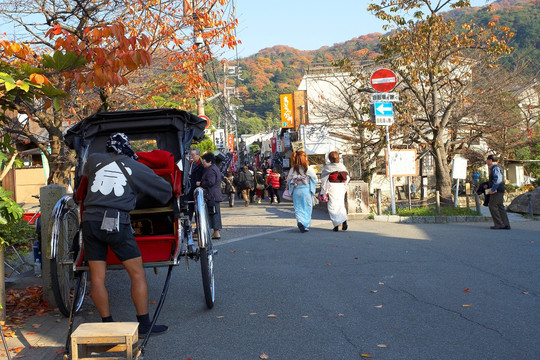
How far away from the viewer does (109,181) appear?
4609 mm

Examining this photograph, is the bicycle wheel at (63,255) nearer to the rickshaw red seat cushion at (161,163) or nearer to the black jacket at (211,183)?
the rickshaw red seat cushion at (161,163)

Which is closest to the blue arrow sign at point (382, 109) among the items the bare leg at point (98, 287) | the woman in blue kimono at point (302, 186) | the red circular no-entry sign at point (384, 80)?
the red circular no-entry sign at point (384, 80)

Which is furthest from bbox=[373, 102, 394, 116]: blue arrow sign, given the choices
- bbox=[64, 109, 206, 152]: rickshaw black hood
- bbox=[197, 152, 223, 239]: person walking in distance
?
bbox=[64, 109, 206, 152]: rickshaw black hood

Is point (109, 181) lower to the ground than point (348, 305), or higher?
higher

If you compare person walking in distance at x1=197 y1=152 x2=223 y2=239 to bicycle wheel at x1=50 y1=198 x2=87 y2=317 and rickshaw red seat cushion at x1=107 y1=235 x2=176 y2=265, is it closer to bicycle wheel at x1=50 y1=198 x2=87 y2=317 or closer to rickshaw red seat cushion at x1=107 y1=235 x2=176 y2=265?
bicycle wheel at x1=50 y1=198 x2=87 y2=317

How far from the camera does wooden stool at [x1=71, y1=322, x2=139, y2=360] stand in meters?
3.70

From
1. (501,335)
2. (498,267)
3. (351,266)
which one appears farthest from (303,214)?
(501,335)

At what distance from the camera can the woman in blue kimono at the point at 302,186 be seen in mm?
12109

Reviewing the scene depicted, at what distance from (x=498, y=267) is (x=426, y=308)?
2702 millimetres

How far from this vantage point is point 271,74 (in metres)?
82.2

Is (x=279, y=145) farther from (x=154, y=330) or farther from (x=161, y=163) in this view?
(x=154, y=330)

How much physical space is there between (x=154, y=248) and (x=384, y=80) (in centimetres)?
1054

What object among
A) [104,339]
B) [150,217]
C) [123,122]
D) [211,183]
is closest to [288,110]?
[211,183]

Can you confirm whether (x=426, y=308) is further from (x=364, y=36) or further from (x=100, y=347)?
(x=364, y=36)
